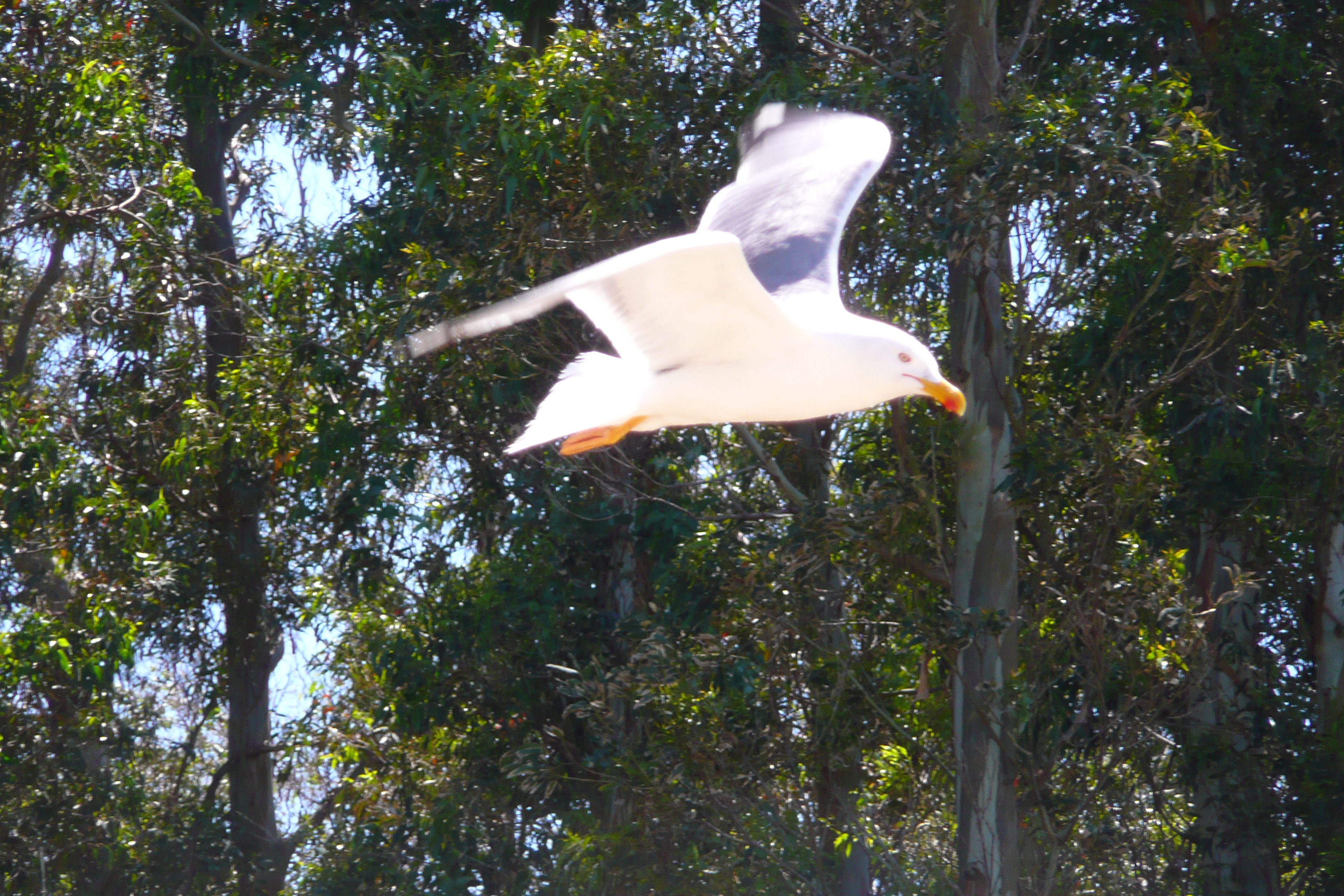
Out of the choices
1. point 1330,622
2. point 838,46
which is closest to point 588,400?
point 838,46

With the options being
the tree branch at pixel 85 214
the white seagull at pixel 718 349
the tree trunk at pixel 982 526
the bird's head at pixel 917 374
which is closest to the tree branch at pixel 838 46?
the tree trunk at pixel 982 526

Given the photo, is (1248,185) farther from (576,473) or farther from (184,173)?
(184,173)

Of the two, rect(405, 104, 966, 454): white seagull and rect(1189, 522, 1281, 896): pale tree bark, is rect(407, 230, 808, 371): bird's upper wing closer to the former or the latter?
rect(405, 104, 966, 454): white seagull

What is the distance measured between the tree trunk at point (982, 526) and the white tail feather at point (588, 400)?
254cm

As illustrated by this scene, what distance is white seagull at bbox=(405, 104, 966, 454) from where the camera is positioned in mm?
3730

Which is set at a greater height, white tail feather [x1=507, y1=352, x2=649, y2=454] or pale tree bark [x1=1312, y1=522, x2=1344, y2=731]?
A: pale tree bark [x1=1312, y1=522, x2=1344, y2=731]

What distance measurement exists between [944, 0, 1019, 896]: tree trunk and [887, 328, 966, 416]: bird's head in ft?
7.64

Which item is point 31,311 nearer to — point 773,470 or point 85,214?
point 85,214

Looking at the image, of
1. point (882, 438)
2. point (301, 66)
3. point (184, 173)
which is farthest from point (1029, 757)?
point (184, 173)

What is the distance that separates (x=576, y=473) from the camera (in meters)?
7.73

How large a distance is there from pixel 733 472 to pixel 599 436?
11.7ft

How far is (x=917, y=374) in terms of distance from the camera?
164 inches

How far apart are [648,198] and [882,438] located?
148cm

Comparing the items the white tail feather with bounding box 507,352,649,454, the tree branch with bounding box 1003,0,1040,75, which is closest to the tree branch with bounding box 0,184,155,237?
the tree branch with bounding box 1003,0,1040,75
